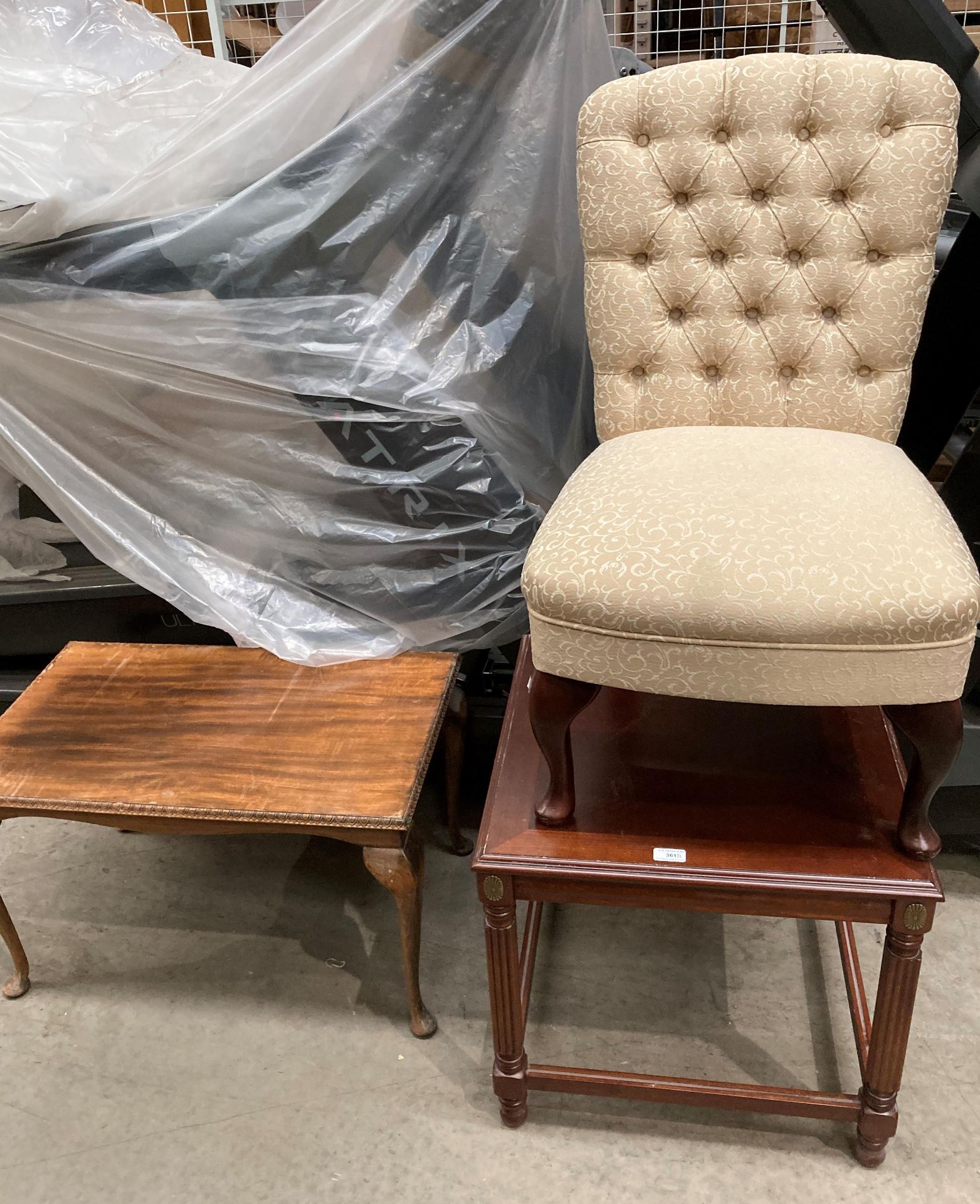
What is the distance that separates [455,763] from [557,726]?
21.0 inches

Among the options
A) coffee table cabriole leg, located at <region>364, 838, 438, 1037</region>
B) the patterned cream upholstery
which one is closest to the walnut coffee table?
coffee table cabriole leg, located at <region>364, 838, 438, 1037</region>

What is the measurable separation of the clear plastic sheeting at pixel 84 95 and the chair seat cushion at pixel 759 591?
2.38 ft

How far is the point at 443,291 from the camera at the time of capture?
3.84ft

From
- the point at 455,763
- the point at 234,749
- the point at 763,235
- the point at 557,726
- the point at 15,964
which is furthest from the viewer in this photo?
the point at 455,763

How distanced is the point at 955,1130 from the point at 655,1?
171 centimetres

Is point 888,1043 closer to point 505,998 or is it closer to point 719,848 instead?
A: point 719,848

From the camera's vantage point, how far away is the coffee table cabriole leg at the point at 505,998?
0.91m

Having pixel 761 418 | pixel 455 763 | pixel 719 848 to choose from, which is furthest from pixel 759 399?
pixel 455 763

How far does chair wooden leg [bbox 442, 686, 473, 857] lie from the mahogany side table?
0.24 m

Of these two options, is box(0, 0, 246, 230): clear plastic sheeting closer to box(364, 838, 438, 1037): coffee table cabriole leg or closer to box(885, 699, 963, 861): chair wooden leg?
box(364, 838, 438, 1037): coffee table cabriole leg

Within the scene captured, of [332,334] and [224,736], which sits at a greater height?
[332,334]

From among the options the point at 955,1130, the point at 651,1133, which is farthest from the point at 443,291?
the point at 955,1130

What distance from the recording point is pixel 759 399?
42.2 inches

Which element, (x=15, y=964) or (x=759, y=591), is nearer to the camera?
(x=759, y=591)
